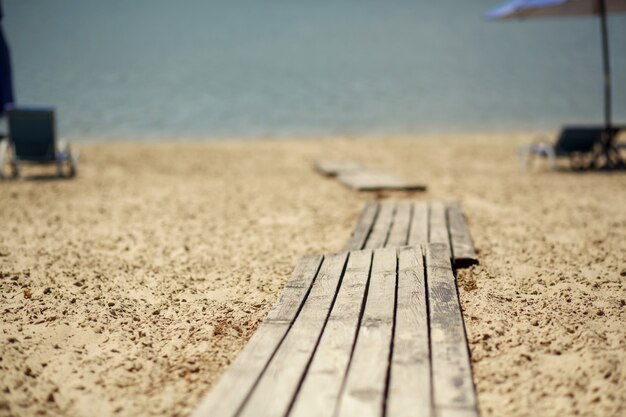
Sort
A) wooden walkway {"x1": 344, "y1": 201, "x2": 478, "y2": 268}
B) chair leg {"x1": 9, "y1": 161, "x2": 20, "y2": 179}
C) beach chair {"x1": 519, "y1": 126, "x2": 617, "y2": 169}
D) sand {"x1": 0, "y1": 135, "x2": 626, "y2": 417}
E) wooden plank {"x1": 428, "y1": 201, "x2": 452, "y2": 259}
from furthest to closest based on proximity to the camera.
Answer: beach chair {"x1": 519, "y1": 126, "x2": 617, "y2": 169} → chair leg {"x1": 9, "y1": 161, "x2": 20, "y2": 179} → wooden plank {"x1": 428, "y1": 201, "x2": 452, "y2": 259} → wooden walkway {"x1": 344, "y1": 201, "x2": 478, "y2": 268} → sand {"x1": 0, "y1": 135, "x2": 626, "y2": 417}

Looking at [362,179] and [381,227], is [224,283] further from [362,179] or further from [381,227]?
[362,179]

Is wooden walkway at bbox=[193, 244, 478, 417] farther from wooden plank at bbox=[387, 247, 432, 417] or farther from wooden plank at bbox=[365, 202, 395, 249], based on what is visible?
wooden plank at bbox=[365, 202, 395, 249]

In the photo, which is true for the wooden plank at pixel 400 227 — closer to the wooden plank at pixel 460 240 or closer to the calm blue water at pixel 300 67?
the wooden plank at pixel 460 240

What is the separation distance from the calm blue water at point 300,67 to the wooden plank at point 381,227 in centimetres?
1119

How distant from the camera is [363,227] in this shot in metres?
4.64

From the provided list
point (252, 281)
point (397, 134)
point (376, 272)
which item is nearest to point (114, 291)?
point (252, 281)

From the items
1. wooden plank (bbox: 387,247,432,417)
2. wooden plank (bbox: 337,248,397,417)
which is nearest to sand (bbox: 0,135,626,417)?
wooden plank (bbox: 387,247,432,417)

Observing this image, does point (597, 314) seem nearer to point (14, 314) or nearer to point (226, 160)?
point (14, 314)

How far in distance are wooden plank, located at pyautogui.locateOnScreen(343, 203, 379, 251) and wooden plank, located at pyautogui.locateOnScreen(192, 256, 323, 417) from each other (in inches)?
35.9

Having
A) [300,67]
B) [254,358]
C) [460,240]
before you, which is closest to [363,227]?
[460,240]

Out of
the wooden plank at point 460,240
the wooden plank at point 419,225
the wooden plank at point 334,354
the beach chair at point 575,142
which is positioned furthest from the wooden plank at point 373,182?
the wooden plank at point 334,354

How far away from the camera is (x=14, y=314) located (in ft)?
9.66

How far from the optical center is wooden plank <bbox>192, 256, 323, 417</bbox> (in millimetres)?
1852

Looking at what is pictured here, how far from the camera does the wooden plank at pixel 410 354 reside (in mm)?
1853
